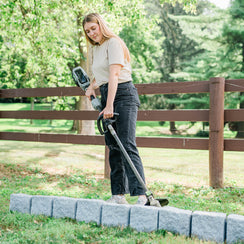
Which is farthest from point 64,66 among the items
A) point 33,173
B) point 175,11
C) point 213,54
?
point 175,11

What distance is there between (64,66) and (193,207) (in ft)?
23.7

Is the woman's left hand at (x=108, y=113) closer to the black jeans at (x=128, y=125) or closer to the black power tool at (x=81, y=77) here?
the black jeans at (x=128, y=125)

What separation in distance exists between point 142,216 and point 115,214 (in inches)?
9.9

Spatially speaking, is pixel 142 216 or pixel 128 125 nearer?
pixel 142 216

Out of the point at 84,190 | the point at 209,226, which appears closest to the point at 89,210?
the point at 209,226

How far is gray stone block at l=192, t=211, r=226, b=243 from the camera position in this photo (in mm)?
2652

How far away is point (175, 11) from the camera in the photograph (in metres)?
23.3

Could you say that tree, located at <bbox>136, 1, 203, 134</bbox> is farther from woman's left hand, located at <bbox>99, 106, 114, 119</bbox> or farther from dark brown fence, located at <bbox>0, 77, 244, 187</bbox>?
woman's left hand, located at <bbox>99, 106, 114, 119</bbox>

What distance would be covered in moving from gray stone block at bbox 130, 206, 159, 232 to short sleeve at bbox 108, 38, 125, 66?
1301 millimetres

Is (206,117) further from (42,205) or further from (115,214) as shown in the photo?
(42,205)

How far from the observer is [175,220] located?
2.81m

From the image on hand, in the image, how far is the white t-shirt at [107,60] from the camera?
3118mm

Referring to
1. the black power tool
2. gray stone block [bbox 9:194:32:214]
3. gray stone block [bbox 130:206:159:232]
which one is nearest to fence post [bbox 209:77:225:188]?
the black power tool

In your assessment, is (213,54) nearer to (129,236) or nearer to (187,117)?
(187,117)
